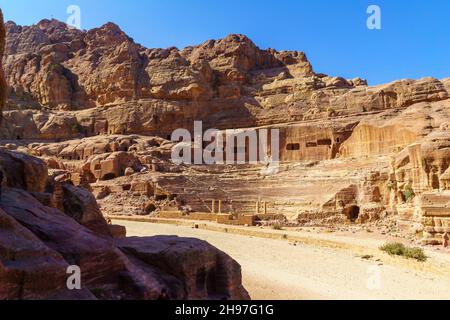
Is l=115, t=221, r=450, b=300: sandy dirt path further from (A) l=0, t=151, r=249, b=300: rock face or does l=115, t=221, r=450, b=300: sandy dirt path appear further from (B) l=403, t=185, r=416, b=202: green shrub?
(B) l=403, t=185, r=416, b=202: green shrub

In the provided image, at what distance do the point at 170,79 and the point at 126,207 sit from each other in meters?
29.3

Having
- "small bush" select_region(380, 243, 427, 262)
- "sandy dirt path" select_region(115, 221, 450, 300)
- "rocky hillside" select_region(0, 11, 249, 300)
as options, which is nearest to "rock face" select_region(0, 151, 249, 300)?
"rocky hillside" select_region(0, 11, 249, 300)

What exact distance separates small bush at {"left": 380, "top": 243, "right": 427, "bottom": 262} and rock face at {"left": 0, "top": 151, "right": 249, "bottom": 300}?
356 inches

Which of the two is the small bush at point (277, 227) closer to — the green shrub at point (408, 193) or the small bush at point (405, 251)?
the green shrub at point (408, 193)

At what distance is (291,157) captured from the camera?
142 ft

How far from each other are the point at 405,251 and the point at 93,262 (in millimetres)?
12211

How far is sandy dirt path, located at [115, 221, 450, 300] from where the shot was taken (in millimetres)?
10000

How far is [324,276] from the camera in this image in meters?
12.3

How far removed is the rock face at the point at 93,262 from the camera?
14.5 feet

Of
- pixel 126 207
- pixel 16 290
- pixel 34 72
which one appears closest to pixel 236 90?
pixel 126 207

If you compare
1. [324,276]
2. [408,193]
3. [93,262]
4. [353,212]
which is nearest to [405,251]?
[324,276]

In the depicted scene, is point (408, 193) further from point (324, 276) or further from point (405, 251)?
point (324, 276)

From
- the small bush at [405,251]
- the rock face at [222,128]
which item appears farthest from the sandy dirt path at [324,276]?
the rock face at [222,128]

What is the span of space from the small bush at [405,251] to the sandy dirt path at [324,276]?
0.42 m
